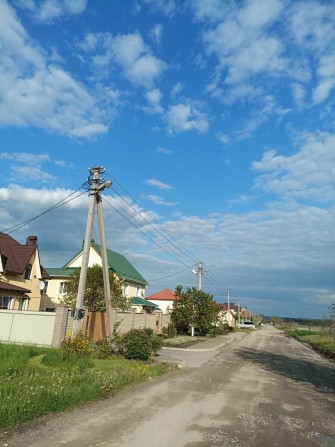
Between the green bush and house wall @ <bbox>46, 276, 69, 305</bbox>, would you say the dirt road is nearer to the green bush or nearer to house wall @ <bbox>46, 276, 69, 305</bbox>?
the green bush

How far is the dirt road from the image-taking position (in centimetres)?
671

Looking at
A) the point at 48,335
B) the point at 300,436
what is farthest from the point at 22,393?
the point at 48,335

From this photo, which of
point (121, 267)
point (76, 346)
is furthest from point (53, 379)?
point (121, 267)

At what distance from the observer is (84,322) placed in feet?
62.0

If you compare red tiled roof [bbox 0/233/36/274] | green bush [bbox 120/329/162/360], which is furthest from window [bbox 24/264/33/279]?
green bush [bbox 120/329/162/360]

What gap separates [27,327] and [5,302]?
10.4 meters

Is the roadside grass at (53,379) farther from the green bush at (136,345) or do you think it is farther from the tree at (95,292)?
the tree at (95,292)

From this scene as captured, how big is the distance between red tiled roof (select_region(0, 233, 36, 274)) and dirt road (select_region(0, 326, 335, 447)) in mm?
19491

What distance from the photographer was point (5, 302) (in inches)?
1080

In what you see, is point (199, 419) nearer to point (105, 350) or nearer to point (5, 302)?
point (105, 350)

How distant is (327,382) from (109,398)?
948cm

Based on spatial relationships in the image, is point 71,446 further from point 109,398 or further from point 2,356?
point 2,356

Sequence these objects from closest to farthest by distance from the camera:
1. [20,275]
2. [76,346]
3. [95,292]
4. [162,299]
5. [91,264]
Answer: [76,346]
[95,292]
[20,275]
[91,264]
[162,299]

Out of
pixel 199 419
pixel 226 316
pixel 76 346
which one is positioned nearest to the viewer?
pixel 199 419
